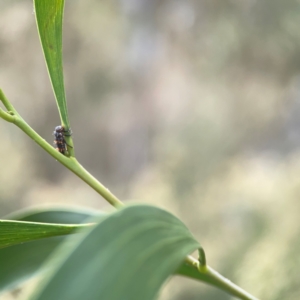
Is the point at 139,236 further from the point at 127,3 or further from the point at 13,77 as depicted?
the point at 127,3

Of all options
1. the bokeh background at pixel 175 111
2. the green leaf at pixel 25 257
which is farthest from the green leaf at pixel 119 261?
the bokeh background at pixel 175 111

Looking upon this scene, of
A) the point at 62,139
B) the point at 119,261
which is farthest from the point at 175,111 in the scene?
the point at 119,261

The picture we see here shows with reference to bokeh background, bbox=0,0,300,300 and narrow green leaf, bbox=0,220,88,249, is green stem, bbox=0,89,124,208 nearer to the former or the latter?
narrow green leaf, bbox=0,220,88,249

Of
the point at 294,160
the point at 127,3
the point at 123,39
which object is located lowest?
the point at 294,160

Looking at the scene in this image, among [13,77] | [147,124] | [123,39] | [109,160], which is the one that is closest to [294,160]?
[147,124]

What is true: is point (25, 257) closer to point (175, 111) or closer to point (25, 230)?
point (25, 230)
